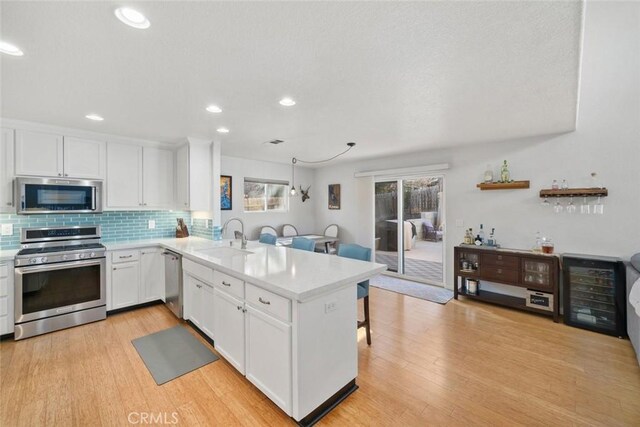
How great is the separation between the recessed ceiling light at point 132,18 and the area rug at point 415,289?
4.36 meters

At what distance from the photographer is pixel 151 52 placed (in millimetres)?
1657

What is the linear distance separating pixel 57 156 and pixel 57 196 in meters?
0.48

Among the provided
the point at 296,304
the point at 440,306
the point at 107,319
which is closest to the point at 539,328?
the point at 440,306

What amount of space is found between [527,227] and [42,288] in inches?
240

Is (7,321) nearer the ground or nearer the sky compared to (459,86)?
nearer the ground

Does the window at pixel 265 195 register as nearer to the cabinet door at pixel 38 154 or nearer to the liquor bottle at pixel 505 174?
the cabinet door at pixel 38 154

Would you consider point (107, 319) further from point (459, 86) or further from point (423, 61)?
point (459, 86)

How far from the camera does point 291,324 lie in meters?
1.69

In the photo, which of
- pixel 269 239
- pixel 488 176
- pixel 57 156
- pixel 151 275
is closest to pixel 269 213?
pixel 269 239

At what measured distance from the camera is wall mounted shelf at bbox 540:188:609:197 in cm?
320

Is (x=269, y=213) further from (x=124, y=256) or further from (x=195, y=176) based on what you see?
A: (x=124, y=256)

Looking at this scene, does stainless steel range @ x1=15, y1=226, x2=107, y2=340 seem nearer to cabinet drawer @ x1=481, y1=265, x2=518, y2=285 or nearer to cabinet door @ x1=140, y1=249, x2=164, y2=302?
cabinet door @ x1=140, y1=249, x2=164, y2=302

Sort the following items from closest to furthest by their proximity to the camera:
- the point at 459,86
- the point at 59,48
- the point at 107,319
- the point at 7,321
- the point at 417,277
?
the point at 59,48 < the point at 459,86 < the point at 7,321 < the point at 107,319 < the point at 417,277

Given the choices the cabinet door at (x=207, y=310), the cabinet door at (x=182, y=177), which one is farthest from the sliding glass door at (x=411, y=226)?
the cabinet door at (x=207, y=310)
